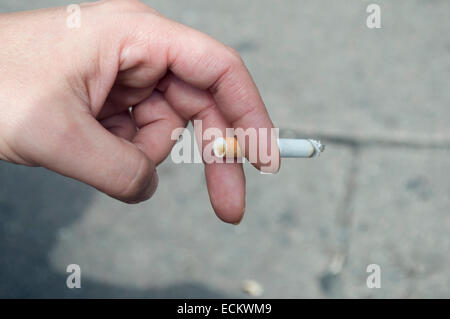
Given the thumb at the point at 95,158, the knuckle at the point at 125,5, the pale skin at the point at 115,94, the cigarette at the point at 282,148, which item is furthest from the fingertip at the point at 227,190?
the knuckle at the point at 125,5

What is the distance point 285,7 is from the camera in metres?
2.12

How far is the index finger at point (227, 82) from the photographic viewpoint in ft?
3.58

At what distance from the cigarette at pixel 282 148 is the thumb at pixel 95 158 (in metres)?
0.21

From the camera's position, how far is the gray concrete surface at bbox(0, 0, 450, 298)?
5.36 feet

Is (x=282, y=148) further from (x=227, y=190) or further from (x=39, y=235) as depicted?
(x=39, y=235)

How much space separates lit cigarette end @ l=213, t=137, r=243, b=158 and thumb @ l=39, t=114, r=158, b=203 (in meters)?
0.20

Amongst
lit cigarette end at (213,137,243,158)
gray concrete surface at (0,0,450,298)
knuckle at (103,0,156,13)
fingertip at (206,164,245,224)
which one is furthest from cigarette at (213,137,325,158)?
gray concrete surface at (0,0,450,298)

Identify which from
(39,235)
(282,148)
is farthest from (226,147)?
(39,235)

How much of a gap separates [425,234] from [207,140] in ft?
3.33

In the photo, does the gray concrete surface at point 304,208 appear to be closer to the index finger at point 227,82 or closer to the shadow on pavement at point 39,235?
the shadow on pavement at point 39,235

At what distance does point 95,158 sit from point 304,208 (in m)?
1.06

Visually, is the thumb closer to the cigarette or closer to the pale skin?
the pale skin

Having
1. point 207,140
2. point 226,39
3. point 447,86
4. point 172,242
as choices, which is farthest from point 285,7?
point 172,242
